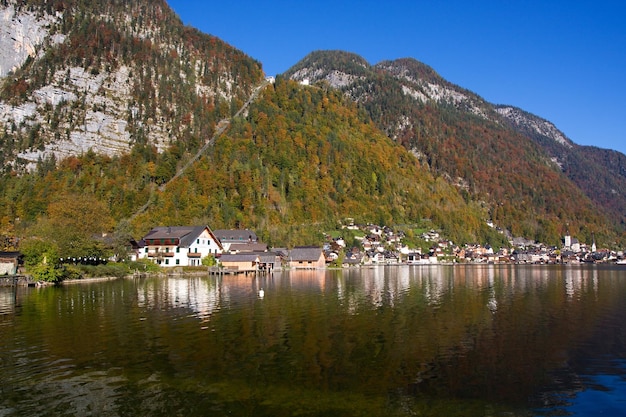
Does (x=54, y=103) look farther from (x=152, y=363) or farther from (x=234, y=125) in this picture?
(x=152, y=363)

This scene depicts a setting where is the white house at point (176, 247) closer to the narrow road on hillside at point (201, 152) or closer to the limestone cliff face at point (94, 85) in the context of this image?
the narrow road on hillside at point (201, 152)

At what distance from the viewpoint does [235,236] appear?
4798 inches

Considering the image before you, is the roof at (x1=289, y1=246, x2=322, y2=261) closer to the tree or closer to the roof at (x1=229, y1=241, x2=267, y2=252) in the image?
the roof at (x1=229, y1=241, x2=267, y2=252)

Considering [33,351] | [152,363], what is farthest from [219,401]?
[33,351]

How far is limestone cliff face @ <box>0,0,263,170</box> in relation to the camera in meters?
142

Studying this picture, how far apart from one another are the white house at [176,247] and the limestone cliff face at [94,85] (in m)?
60.3

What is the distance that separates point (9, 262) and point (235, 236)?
59.9m

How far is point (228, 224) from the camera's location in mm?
133125

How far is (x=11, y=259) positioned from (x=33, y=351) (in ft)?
165

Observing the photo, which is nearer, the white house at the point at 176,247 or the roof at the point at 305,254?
the white house at the point at 176,247

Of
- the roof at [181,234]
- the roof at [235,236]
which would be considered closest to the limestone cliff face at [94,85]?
the roof at [235,236]

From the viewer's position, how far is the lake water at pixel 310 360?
1719cm

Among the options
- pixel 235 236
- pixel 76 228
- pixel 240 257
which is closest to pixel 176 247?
pixel 240 257

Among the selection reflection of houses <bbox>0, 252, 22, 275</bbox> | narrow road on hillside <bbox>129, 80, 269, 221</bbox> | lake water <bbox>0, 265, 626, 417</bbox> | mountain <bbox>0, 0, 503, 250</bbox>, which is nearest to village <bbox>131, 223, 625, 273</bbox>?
mountain <bbox>0, 0, 503, 250</bbox>
